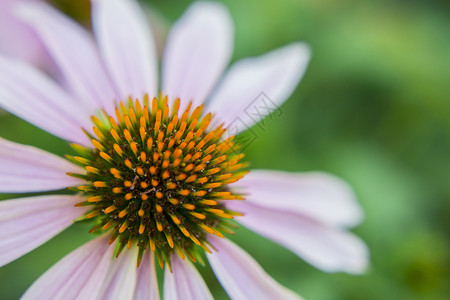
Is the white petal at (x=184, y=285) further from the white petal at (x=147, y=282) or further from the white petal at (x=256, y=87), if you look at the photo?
the white petal at (x=256, y=87)

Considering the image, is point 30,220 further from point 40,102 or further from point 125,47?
point 125,47

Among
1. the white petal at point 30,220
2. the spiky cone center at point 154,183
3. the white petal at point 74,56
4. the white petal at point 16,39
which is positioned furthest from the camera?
the white petal at point 16,39

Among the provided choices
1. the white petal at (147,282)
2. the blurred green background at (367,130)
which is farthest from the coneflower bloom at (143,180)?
the blurred green background at (367,130)

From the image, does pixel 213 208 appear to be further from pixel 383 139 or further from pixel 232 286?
pixel 383 139

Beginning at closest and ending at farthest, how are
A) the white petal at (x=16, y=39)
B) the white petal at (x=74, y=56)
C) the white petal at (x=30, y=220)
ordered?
the white petal at (x=30, y=220)
the white petal at (x=74, y=56)
the white petal at (x=16, y=39)

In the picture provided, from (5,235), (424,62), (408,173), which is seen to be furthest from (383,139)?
(5,235)

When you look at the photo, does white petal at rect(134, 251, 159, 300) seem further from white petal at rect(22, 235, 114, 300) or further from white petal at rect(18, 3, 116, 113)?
white petal at rect(18, 3, 116, 113)
